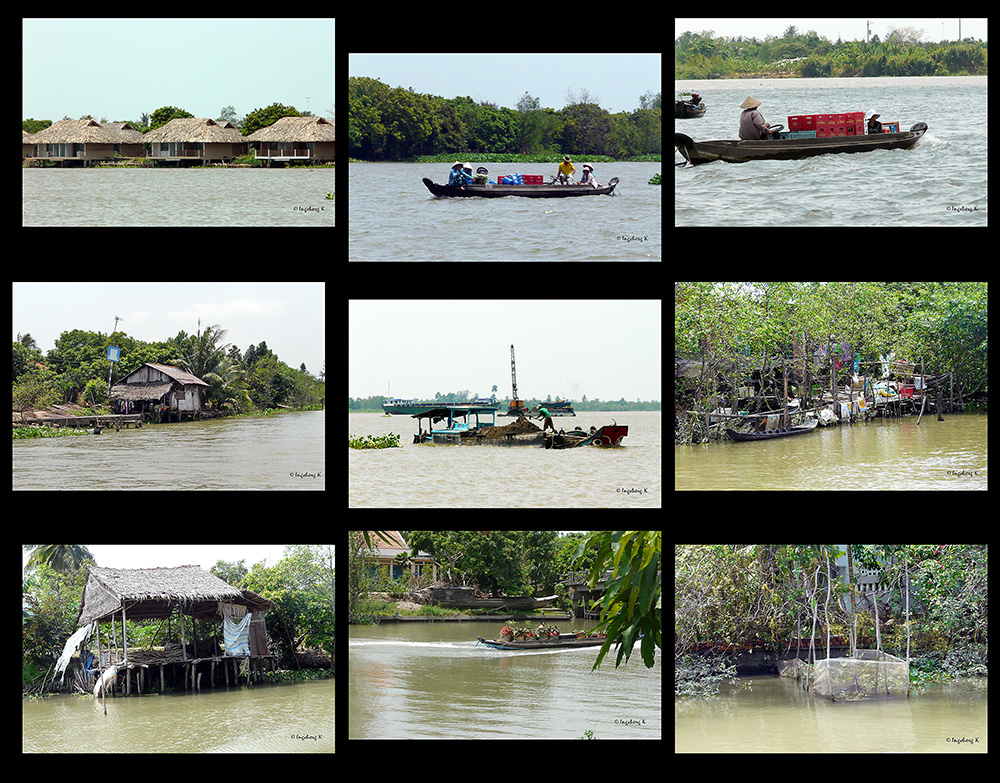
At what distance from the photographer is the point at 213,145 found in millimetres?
7680

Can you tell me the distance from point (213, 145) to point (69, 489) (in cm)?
303

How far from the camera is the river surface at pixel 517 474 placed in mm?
7297

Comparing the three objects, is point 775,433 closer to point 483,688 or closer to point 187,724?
point 483,688

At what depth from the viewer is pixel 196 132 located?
7.79 m

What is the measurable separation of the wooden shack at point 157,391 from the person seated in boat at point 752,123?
4.91 m

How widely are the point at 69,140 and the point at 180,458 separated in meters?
2.77

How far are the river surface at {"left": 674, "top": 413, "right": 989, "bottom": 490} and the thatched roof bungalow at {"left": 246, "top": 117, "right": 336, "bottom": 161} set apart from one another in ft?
12.6

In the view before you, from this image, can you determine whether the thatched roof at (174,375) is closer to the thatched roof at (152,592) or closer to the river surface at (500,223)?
the thatched roof at (152,592)

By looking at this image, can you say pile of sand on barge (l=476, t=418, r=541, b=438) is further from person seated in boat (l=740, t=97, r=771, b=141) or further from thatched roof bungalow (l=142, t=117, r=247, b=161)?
thatched roof bungalow (l=142, t=117, r=247, b=161)

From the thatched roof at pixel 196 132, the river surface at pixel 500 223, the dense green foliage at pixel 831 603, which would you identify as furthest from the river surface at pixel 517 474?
the thatched roof at pixel 196 132

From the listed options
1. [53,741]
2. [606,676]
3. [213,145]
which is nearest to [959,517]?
[606,676]

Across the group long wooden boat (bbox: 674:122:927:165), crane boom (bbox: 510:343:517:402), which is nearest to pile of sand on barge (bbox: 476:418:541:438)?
crane boom (bbox: 510:343:517:402)

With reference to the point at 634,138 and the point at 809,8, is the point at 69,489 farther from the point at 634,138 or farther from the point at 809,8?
the point at 809,8

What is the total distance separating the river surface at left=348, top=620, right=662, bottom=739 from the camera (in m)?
7.27
